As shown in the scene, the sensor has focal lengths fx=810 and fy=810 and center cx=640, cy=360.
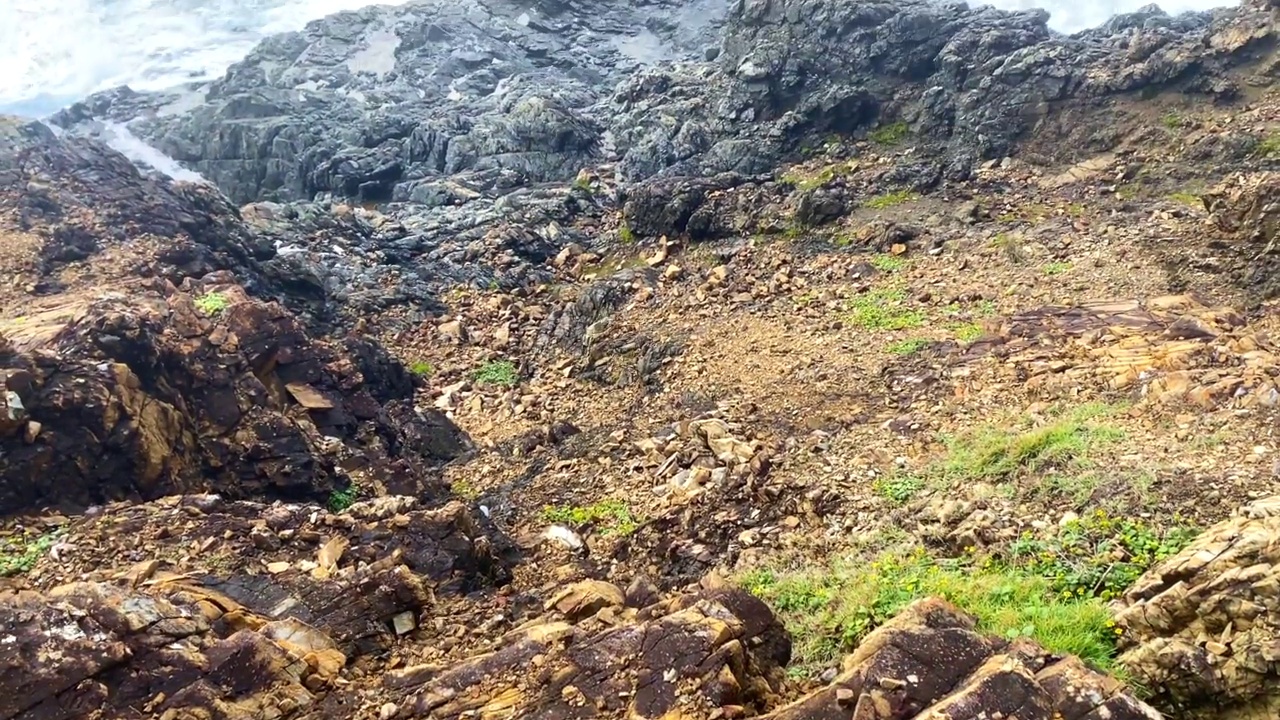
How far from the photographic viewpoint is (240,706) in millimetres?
4762

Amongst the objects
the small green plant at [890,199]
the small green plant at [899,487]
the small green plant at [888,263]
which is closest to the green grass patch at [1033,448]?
the small green plant at [899,487]

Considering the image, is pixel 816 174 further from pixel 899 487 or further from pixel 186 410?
pixel 186 410

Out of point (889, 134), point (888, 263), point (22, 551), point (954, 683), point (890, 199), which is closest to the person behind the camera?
point (954, 683)

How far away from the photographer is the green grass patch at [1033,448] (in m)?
7.12

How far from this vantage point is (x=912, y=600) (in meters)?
5.71

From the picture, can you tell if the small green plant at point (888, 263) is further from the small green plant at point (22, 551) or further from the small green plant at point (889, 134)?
the small green plant at point (22, 551)

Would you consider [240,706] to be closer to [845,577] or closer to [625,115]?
[845,577]

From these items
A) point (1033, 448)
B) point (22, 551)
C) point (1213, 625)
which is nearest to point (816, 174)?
point (1033, 448)

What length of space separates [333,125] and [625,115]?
412 inches

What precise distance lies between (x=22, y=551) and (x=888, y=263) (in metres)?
12.2

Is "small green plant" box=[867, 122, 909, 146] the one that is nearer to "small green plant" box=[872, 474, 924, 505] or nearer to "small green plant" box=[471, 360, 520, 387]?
"small green plant" box=[471, 360, 520, 387]

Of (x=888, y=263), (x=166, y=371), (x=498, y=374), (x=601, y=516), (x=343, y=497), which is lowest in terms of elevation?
(x=498, y=374)

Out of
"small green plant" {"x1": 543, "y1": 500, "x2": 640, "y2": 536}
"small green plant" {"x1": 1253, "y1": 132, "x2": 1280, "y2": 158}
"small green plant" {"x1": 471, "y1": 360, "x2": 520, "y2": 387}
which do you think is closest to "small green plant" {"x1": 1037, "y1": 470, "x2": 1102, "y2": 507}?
"small green plant" {"x1": 543, "y1": 500, "x2": 640, "y2": 536}

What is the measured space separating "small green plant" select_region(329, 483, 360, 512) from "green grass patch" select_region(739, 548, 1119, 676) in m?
Result: 4.83
